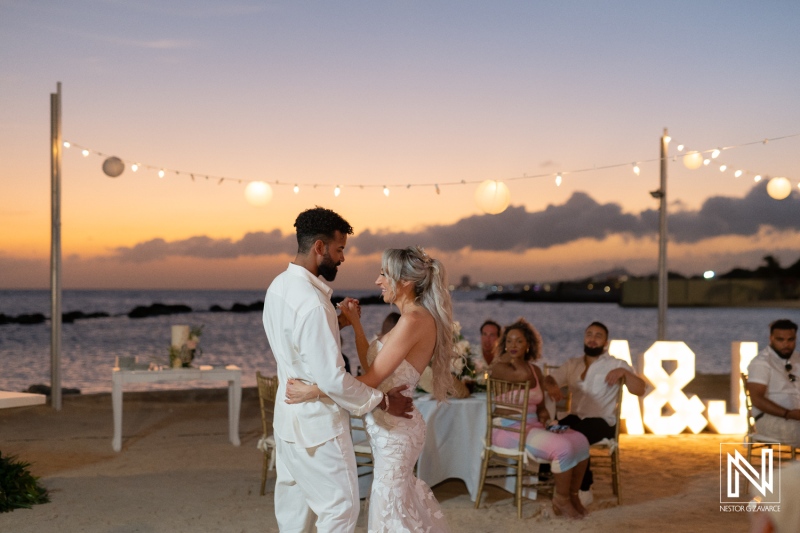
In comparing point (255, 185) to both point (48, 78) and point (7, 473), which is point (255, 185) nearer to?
point (7, 473)

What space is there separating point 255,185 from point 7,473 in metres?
3.21

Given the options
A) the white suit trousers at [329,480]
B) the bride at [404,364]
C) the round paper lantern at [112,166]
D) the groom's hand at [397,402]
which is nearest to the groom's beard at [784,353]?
the bride at [404,364]

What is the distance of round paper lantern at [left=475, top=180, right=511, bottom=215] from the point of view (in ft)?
24.1

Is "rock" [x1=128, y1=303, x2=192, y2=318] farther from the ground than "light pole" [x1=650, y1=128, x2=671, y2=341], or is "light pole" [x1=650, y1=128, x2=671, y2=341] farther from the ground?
"light pole" [x1=650, y1=128, x2=671, y2=341]

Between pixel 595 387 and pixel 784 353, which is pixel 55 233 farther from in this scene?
pixel 784 353

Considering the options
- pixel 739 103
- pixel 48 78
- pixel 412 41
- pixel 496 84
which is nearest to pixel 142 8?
pixel 48 78

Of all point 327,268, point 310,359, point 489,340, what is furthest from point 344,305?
point 489,340

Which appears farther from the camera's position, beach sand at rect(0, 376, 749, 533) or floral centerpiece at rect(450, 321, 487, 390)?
floral centerpiece at rect(450, 321, 487, 390)

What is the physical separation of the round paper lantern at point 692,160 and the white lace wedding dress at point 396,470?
6034 millimetres

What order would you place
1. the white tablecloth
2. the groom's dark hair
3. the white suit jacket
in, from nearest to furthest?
the white suit jacket → the groom's dark hair → the white tablecloth

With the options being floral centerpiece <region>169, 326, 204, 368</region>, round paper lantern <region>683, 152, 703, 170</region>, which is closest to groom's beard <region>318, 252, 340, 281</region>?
floral centerpiece <region>169, 326, 204, 368</region>

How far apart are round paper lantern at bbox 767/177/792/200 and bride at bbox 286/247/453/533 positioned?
578 centimetres

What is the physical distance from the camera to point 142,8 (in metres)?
9.68

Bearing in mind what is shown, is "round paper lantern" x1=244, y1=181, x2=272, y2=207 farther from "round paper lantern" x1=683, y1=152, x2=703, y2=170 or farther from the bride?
"round paper lantern" x1=683, y1=152, x2=703, y2=170
